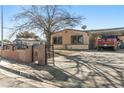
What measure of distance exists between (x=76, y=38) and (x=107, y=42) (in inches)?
83.7

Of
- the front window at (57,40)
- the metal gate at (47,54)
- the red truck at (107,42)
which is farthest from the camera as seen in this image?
the red truck at (107,42)

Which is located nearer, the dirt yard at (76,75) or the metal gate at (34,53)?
the dirt yard at (76,75)

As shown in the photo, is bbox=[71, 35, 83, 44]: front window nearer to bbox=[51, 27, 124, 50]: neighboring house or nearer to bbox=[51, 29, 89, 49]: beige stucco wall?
bbox=[51, 27, 124, 50]: neighboring house

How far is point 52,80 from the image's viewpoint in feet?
20.9

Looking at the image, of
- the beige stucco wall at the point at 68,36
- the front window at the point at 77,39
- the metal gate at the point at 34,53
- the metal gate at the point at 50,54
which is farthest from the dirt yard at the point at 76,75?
the front window at the point at 77,39

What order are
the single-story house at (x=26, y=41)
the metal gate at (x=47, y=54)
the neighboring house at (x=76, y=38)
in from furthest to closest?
1. the neighboring house at (x=76, y=38)
2. the single-story house at (x=26, y=41)
3. the metal gate at (x=47, y=54)

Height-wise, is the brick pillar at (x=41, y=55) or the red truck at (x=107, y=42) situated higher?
the red truck at (x=107, y=42)

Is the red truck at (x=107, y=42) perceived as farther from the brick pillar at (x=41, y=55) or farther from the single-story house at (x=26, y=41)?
the brick pillar at (x=41, y=55)

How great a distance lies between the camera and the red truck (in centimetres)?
1313

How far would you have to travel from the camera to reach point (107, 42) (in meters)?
13.3

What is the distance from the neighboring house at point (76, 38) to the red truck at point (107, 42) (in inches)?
11.6

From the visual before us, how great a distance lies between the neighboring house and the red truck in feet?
0.96

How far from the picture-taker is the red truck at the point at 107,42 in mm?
13126
